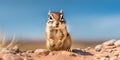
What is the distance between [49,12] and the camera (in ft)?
56.1

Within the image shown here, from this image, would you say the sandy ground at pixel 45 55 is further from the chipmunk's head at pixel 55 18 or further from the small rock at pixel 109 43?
the small rock at pixel 109 43

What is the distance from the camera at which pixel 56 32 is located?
16922mm

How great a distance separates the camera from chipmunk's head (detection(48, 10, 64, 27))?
55.4 feet

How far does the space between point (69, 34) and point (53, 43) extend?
842 mm

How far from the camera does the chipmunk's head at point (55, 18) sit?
1688 centimetres

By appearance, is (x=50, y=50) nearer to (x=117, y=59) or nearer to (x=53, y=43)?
(x=53, y=43)

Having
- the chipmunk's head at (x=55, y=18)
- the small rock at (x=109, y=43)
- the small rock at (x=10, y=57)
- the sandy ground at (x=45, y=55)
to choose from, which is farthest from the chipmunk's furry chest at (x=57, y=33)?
the small rock at (x=109, y=43)

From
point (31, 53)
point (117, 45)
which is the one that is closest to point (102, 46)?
point (117, 45)

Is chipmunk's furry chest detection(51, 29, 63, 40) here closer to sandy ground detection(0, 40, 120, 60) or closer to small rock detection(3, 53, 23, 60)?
sandy ground detection(0, 40, 120, 60)

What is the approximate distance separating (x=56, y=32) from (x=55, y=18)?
1.97 ft

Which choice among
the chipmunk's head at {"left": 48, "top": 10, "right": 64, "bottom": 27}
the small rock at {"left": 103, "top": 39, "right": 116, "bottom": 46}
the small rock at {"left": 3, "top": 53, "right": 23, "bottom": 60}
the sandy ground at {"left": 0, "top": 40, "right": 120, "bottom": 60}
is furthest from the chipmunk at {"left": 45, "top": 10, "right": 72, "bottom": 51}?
the small rock at {"left": 103, "top": 39, "right": 116, "bottom": 46}

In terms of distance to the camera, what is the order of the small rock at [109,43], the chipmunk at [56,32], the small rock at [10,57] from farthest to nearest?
the small rock at [109,43], the chipmunk at [56,32], the small rock at [10,57]

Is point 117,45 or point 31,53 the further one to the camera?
point 117,45

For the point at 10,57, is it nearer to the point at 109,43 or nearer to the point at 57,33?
the point at 57,33
